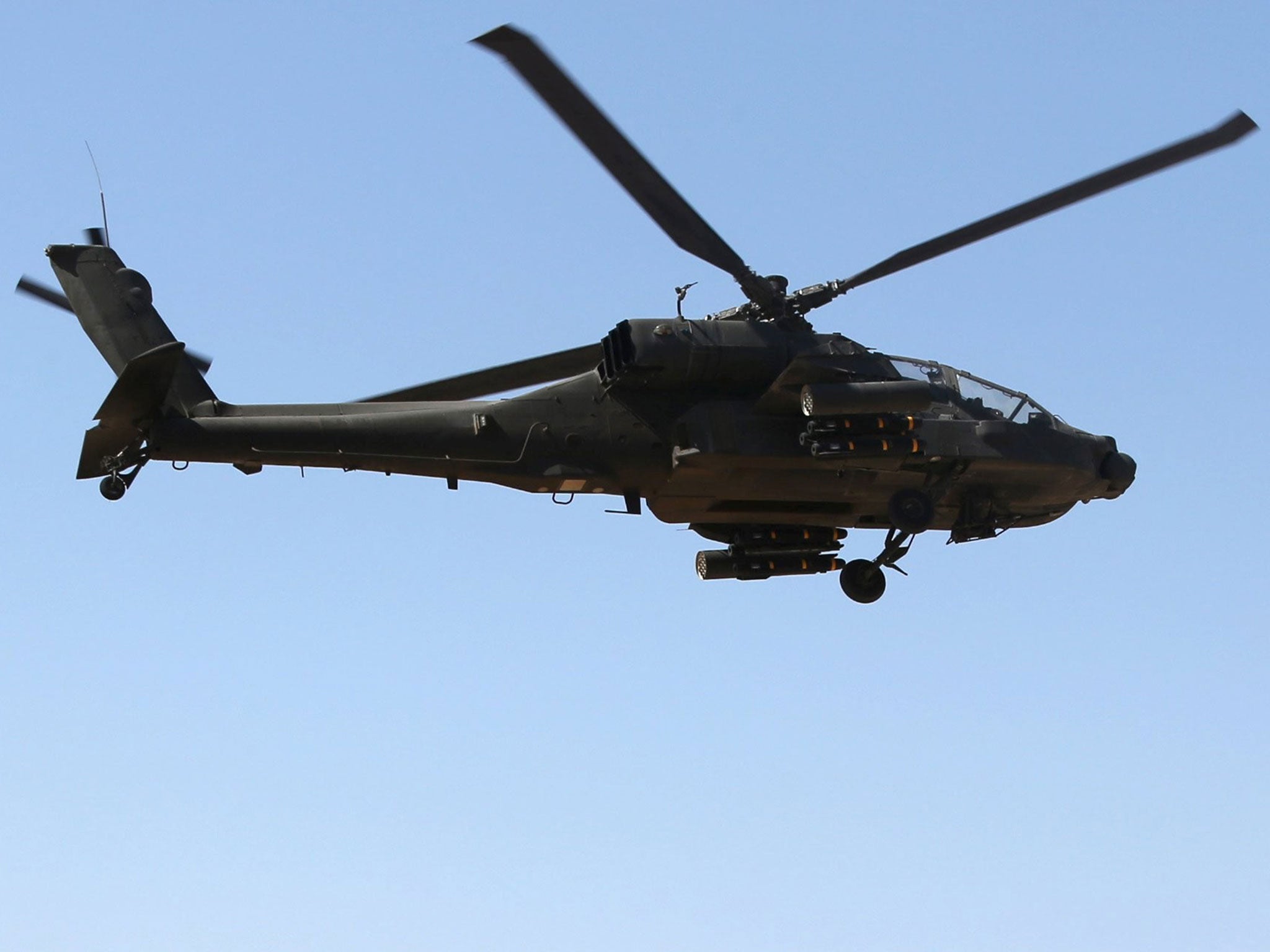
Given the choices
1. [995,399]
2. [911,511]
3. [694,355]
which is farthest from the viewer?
[995,399]

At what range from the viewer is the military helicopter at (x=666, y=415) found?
2272 centimetres

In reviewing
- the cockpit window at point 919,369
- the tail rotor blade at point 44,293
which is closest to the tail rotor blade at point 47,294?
the tail rotor blade at point 44,293

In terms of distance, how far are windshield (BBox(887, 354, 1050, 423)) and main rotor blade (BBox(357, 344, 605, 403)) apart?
4235 mm

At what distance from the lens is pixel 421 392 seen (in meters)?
25.3

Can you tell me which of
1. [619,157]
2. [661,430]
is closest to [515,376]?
[661,430]

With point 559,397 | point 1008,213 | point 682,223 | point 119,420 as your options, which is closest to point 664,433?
point 559,397

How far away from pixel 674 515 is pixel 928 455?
3.47 metres

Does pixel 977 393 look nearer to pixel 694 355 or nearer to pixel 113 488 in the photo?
pixel 694 355

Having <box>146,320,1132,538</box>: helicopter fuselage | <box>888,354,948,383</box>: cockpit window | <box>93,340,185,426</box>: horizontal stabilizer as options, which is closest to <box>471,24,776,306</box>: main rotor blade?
<box>146,320,1132,538</box>: helicopter fuselage

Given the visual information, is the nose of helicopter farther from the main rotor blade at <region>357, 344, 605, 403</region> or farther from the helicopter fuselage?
the main rotor blade at <region>357, 344, 605, 403</region>

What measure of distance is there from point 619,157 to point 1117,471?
31.1 feet

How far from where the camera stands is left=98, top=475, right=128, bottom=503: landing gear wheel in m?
22.0

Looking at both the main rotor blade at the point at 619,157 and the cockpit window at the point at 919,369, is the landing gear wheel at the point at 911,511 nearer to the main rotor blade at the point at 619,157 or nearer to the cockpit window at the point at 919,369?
the cockpit window at the point at 919,369

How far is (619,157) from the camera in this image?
2166cm
